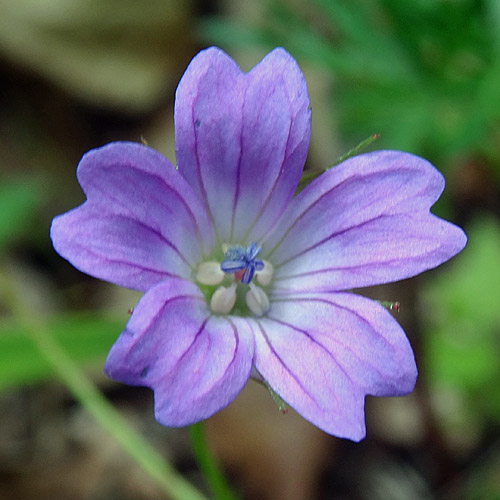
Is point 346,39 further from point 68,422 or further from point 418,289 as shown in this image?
point 68,422

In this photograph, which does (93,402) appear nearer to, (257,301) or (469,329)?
(257,301)

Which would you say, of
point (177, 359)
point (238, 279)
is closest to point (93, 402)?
point (238, 279)

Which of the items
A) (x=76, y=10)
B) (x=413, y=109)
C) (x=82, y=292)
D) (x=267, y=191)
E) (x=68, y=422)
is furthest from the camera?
(x=76, y=10)

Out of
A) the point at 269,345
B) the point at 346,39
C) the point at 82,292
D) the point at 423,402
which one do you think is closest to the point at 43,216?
the point at 82,292

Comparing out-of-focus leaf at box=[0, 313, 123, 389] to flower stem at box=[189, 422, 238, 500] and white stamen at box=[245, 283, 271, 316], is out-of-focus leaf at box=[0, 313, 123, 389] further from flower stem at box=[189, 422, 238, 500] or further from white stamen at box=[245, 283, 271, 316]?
white stamen at box=[245, 283, 271, 316]

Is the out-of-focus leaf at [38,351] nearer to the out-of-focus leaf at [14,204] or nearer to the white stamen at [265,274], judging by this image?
the out-of-focus leaf at [14,204]

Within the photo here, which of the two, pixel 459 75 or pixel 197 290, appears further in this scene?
pixel 459 75
